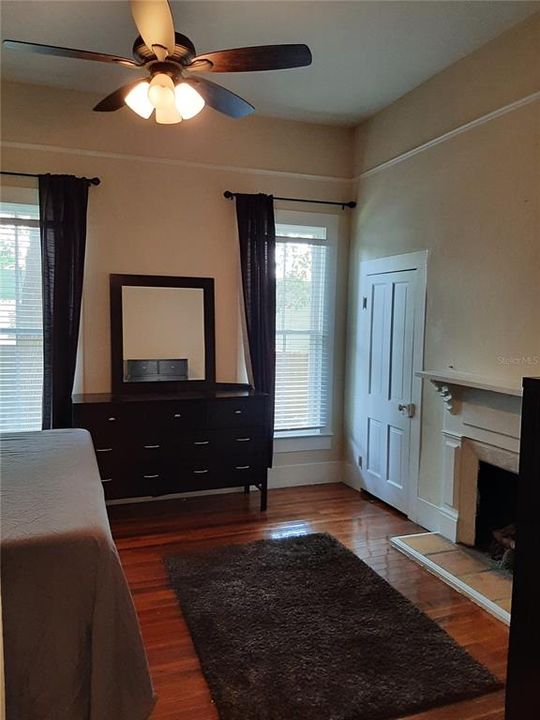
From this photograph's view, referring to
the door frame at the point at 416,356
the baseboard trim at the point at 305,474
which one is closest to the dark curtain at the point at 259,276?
the baseboard trim at the point at 305,474

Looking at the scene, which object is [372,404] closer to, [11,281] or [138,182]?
[138,182]

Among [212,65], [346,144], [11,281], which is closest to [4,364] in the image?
[11,281]

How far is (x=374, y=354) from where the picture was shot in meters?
4.51

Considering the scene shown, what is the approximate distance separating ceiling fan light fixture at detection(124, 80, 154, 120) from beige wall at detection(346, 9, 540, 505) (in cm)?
207

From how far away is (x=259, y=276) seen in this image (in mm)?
4445

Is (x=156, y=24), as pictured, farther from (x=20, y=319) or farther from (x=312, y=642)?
(x=312, y=642)

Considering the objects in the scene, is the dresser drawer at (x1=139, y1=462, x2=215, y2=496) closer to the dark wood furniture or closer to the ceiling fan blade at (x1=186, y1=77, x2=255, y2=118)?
the ceiling fan blade at (x1=186, y1=77, x2=255, y2=118)

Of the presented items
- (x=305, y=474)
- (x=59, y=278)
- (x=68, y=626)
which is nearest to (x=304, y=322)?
(x=305, y=474)

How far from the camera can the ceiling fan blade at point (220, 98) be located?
8.64 ft

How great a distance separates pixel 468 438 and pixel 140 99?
9.08 ft

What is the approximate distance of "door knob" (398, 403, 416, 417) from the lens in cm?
399

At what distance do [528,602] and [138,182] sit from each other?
3862 mm

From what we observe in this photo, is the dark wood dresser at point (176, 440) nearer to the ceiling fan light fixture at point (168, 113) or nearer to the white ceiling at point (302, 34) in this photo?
the ceiling fan light fixture at point (168, 113)

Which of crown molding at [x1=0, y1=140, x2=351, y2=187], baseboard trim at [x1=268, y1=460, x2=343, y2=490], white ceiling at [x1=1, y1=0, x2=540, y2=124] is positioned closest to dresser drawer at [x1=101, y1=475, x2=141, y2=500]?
baseboard trim at [x1=268, y1=460, x2=343, y2=490]
